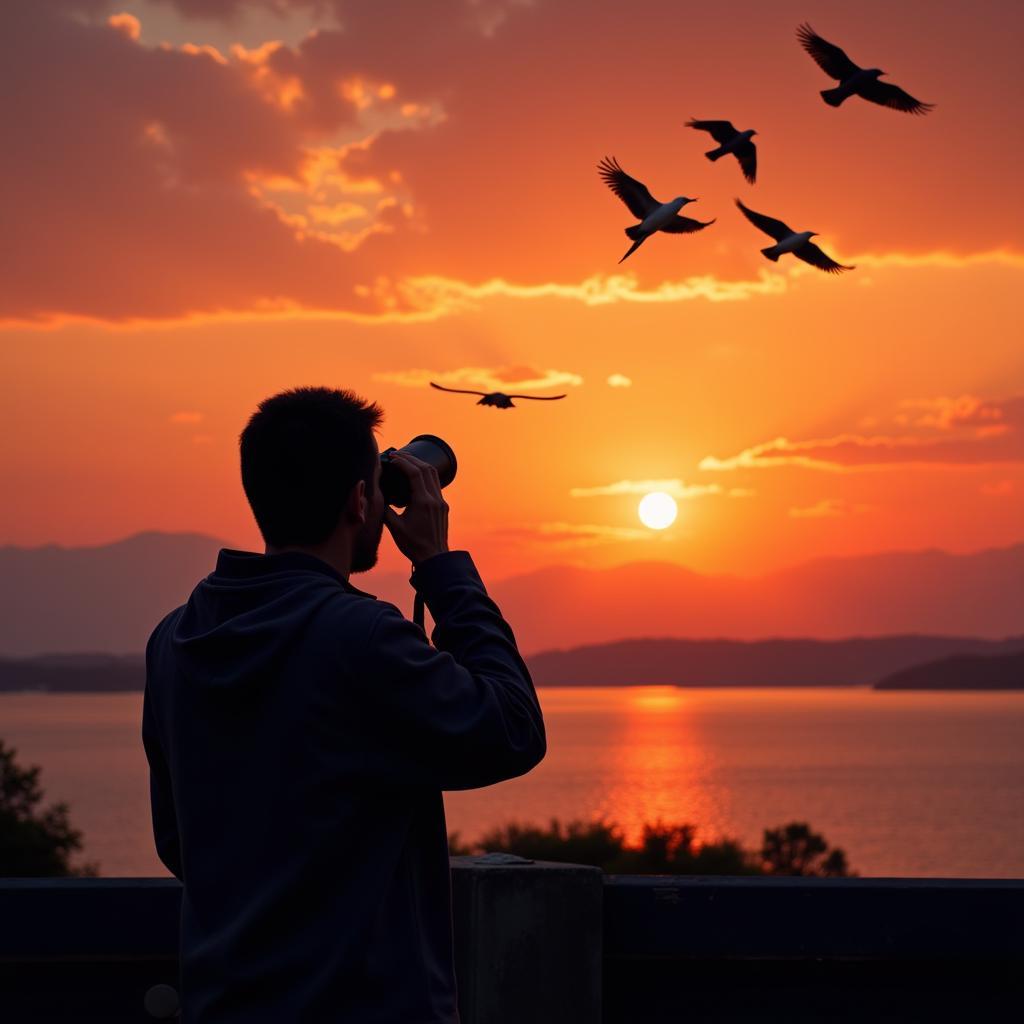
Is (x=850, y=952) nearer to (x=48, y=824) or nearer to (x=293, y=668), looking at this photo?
(x=293, y=668)

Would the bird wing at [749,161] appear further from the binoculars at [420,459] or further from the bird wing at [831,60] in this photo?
the binoculars at [420,459]

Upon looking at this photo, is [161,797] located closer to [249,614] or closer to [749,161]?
[249,614]

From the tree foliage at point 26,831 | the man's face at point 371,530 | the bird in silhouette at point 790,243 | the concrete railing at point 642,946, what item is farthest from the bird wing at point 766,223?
the tree foliage at point 26,831

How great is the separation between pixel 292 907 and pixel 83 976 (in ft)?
5.70

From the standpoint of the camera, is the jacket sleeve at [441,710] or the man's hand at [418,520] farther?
the man's hand at [418,520]

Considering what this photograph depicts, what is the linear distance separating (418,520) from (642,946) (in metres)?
1.61

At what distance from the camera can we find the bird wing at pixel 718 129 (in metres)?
5.87

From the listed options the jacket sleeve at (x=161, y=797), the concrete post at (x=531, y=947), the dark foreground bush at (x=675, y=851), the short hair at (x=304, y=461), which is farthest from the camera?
the dark foreground bush at (x=675, y=851)

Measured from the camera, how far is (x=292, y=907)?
218 cm

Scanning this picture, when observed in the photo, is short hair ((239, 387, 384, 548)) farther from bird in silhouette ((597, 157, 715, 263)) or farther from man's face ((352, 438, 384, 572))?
bird in silhouette ((597, 157, 715, 263))

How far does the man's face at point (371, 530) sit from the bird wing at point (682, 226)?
383 centimetres

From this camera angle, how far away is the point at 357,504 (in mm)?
Result: 2381

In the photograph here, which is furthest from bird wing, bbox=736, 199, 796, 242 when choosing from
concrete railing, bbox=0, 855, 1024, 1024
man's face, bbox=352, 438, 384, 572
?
man's face, bbox=352, 438, 384, 572

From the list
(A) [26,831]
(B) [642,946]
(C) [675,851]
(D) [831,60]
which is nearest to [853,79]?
(D) [831,60]
